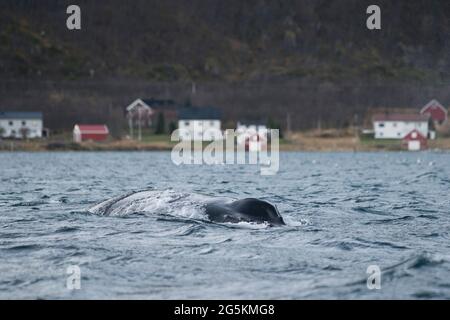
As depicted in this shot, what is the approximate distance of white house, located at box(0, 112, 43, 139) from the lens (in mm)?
161875

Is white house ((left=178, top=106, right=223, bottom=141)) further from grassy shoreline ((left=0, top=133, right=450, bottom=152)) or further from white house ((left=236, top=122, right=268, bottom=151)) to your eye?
white house ((left=236, top=122, right=268, bottom=151))

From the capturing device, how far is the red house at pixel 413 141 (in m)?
147

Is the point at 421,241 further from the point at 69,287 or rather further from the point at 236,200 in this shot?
the point at 69,287

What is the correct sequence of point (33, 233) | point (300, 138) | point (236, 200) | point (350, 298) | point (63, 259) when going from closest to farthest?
point (350, 298) → point (63, 259) → point (33, 233) → point (236, 200) → point (300, 138)

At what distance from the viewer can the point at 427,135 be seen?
16350 centimetres

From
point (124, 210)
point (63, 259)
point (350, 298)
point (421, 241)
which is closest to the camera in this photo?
point (350, 298)

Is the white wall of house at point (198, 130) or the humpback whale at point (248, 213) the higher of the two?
the humpback whale at point (248, 213)

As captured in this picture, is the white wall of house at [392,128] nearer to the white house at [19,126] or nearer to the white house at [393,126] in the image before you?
the white house at [393,126]

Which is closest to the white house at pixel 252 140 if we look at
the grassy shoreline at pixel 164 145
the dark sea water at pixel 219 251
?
the grassy shoreline at pixel 164 145

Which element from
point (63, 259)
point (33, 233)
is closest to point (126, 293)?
point (63, 259)

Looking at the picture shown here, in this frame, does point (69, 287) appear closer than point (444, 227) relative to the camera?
Yes

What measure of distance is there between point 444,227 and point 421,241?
318 cm

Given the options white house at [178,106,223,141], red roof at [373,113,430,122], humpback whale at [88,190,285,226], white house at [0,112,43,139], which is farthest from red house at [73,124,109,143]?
humpback whale at [88,190,285,226]

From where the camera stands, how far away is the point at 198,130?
546 feet
